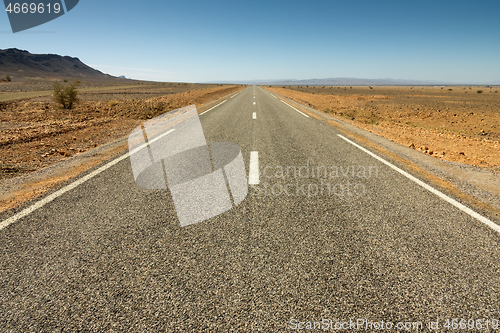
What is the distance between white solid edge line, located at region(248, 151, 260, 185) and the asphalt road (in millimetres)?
417

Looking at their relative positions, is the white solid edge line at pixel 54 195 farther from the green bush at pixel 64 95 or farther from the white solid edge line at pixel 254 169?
the green bush at pixel 64 95

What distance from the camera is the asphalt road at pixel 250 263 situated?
1790mm

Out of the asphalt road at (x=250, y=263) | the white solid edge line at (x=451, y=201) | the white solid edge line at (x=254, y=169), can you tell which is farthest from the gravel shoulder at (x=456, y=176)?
the white solid edge line at (x=254, y=169)

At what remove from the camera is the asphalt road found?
5.87 feet

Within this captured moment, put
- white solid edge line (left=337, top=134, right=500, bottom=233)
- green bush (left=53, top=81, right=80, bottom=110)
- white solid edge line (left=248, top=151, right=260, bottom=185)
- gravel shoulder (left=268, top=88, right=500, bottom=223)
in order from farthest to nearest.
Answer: green bush (left=53, top=81, right=80, bottom=110) → white solid edge line (left=248, top=151, right=260, bottom=185) → gravel shoulder (left=268, top=88, right=500, bottom=223) → white solid edge line (left=337, top=134, right=500, bottom=233)

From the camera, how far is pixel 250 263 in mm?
2271

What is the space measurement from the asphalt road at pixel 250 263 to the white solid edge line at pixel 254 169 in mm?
417

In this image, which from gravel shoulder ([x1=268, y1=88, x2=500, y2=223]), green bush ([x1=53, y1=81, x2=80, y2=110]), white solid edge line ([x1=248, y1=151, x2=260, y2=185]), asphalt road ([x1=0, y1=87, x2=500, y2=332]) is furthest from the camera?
green bush ([x1=53, y1=81, x2=80, y2=110])

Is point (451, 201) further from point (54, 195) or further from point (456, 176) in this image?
point (54, 195)

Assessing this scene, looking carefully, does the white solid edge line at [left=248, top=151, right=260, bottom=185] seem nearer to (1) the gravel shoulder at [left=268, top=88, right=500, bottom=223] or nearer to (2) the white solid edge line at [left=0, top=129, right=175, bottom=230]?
(2) the white solid edge line at [left=0, top=129, right=175, bottom=230]

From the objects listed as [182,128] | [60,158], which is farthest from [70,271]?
[182,128]

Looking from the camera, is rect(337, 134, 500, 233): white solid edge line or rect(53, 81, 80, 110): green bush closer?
rect(337, 134, 500, 233): white solid edge line

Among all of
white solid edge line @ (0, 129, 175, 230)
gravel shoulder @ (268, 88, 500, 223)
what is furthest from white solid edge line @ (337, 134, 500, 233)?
white solid edge line @ (0, 129, 175, 230)

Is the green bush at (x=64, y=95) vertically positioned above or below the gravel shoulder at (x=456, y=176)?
above
